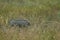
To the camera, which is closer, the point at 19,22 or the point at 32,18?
the point at 19,22

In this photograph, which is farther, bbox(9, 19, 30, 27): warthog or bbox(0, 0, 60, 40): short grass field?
bbox(9, 19, 30, 27): warthog

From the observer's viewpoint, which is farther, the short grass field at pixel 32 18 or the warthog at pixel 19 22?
the warthog at pixel 19 22

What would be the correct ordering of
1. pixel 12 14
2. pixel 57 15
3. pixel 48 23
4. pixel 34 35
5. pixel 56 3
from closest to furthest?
pixel 34 35
pixel 48 23
pixel 12 14
pixel 57 15
pixel 56 3

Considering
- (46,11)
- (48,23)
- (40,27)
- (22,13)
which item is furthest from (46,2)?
(40,27)

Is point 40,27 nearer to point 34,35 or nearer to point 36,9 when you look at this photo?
point 34,35

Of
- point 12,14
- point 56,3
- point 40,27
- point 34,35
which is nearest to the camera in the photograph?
point 34,35

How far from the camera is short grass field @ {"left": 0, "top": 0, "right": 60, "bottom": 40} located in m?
5.73

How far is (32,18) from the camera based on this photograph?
24.9 feet

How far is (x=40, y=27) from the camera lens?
21.5 feet

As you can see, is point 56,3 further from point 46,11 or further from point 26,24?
point 26,24

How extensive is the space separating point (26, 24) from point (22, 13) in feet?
4.80

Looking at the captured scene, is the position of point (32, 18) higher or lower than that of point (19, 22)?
lower

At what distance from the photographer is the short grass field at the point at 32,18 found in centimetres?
573

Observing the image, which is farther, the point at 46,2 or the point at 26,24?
the point at 46,2
